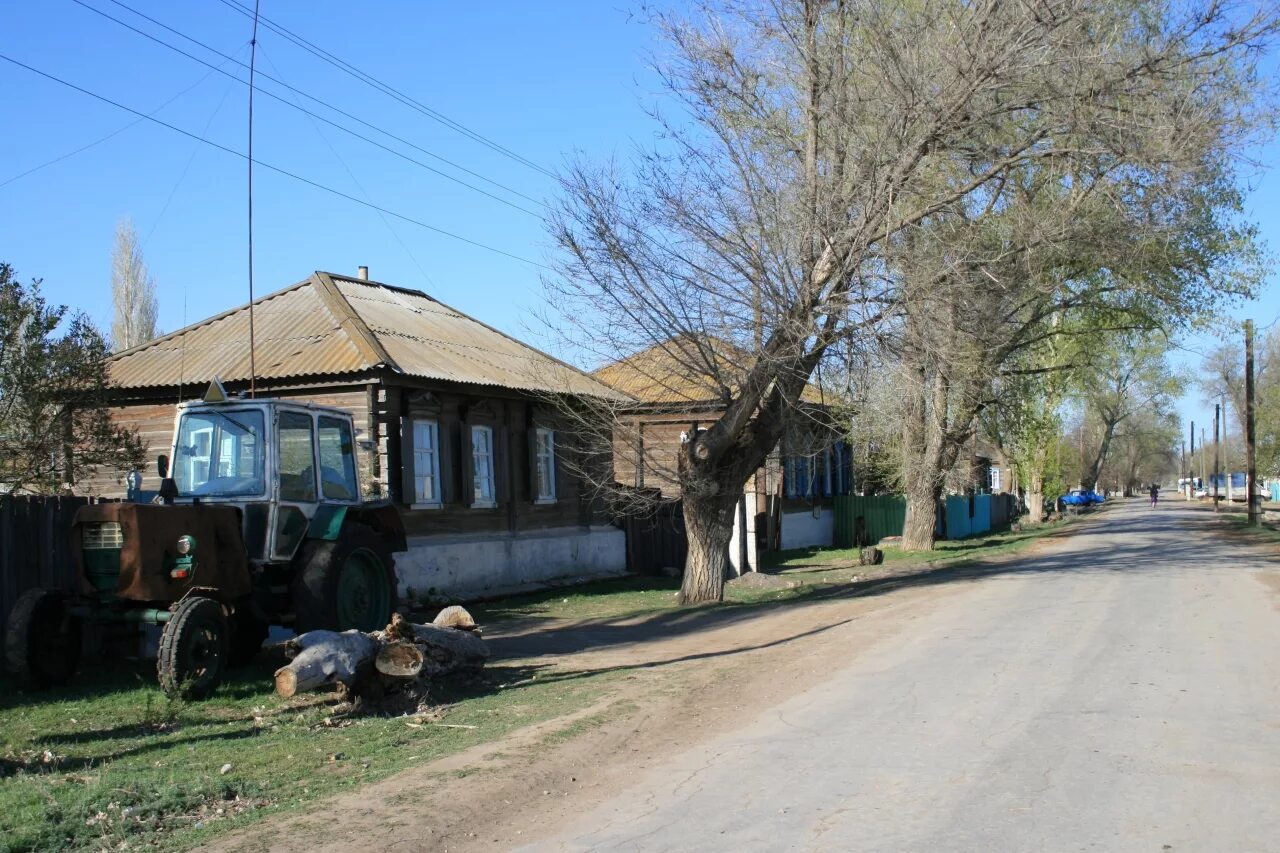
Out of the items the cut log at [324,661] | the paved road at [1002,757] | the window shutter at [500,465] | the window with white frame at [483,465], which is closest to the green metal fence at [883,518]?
the window shutter at [500,465]

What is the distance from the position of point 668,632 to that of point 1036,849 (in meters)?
9.82

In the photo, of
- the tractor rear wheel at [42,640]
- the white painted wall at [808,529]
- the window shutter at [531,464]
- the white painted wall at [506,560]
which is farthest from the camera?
the white painted wall at [808,529]

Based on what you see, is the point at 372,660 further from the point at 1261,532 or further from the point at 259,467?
the point at 1261,532

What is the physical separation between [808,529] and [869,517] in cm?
393

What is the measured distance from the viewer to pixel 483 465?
21.2 meters

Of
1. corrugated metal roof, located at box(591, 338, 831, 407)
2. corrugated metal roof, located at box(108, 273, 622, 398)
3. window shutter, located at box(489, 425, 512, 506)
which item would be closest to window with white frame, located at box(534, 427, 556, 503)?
window shutter, located at box(489, 425, 512, 506)

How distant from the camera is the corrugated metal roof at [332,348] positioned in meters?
18.2

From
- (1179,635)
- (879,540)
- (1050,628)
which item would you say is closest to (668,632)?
(1050,628)

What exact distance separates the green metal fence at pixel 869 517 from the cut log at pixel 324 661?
2991 cm

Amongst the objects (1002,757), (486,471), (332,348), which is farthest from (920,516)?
(1002,757)

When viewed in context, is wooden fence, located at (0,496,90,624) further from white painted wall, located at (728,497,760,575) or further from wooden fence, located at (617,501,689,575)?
white painted wall, located at (728,497,760,575)

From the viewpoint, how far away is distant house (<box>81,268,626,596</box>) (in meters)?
18.0

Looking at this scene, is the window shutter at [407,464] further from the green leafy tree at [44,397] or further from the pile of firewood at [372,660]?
the pile of firewood at [372,660]

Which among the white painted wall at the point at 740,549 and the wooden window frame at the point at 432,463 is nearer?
the wooden window frame at the point at 432,463
